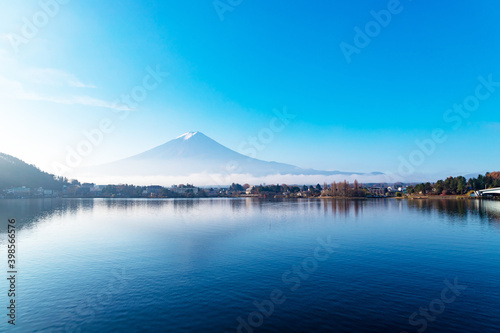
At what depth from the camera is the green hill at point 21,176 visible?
157 meters

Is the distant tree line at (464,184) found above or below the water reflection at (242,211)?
above

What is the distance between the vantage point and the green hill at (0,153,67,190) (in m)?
157

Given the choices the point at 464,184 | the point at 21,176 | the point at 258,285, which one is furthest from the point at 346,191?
Result: the point at 21,176

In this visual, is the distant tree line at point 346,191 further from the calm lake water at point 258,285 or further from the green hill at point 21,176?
the green hill at point 21,176

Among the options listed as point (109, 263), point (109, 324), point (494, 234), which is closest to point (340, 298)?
point (109, 324)

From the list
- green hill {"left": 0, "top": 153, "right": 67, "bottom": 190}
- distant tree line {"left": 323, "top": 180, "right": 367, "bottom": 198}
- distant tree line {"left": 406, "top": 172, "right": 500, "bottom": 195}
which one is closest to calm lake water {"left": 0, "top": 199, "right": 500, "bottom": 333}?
distant tree line {"left": 406, "top": 172, "right": 500, "bottom": 195}

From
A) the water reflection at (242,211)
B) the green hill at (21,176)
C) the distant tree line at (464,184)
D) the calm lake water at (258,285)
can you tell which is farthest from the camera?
the green hill at (21,176)

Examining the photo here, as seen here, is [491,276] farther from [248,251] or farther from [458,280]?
[248,251]

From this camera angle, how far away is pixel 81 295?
50.9 ft

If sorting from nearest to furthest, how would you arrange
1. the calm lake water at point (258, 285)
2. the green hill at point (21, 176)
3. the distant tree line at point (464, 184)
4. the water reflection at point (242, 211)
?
the calm lake water at point (258, 285) < the water reflection at point (242, 211) < the distant tree line at point (464, 184) < the green hill at point (21, 176)

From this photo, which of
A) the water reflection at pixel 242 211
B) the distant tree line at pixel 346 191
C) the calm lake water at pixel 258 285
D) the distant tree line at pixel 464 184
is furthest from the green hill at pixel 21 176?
the distant tree line at pixel 464 184

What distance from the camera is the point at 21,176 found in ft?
543

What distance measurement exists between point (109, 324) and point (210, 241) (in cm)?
1926

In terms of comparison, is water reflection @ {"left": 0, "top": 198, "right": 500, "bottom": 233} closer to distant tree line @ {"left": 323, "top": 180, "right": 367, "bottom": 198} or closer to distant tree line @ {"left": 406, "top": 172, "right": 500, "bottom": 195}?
distant tree line @ {"left": 406, "top": 172, "right": 500, "bottom": 195}
